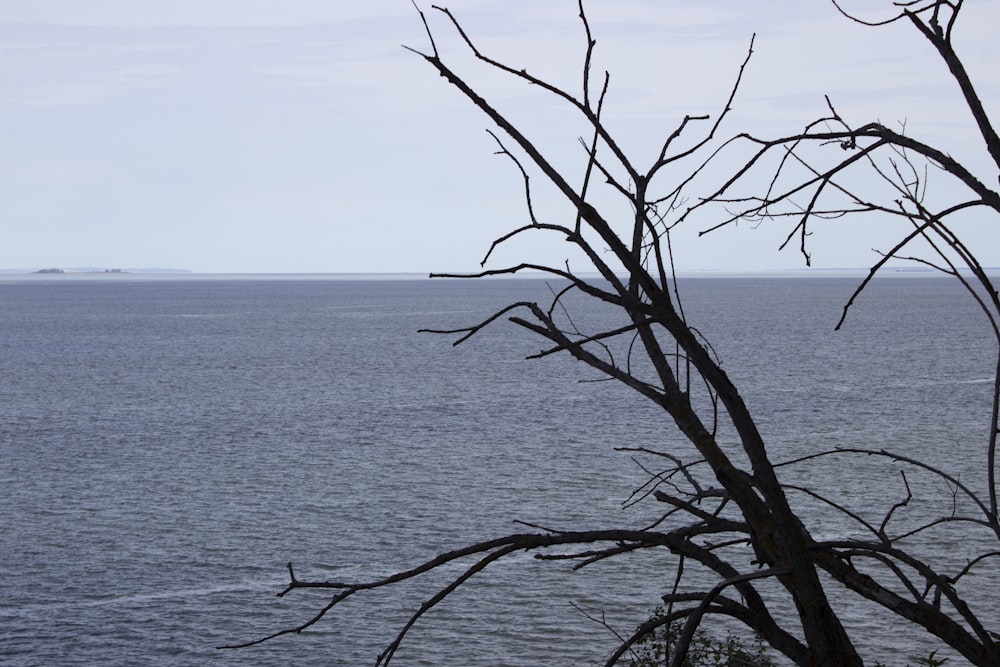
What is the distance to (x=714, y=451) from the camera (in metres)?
3.17

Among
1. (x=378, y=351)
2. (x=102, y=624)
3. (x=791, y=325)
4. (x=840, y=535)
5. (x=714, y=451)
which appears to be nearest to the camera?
(x=714, y=451)

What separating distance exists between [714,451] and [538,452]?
2063 inches

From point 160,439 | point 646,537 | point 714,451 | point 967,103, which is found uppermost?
point 967,103

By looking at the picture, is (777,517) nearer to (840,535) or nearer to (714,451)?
(714,451)

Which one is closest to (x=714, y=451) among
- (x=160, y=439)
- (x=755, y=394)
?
(x=160, y=439)

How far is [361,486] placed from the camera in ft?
157

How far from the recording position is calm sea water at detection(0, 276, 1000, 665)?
93.4ft

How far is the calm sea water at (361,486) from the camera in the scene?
28.5 metres

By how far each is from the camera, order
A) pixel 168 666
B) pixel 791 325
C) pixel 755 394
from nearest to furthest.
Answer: pixel 168 666, pixel 755 394, pixel 791 325

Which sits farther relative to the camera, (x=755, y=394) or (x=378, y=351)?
(x=378, y=351)

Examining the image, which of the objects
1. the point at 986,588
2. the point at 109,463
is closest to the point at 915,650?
the point at 986,588

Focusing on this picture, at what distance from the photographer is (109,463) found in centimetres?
5497

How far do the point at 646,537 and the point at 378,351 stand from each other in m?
122

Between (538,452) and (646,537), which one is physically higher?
(646,537)
